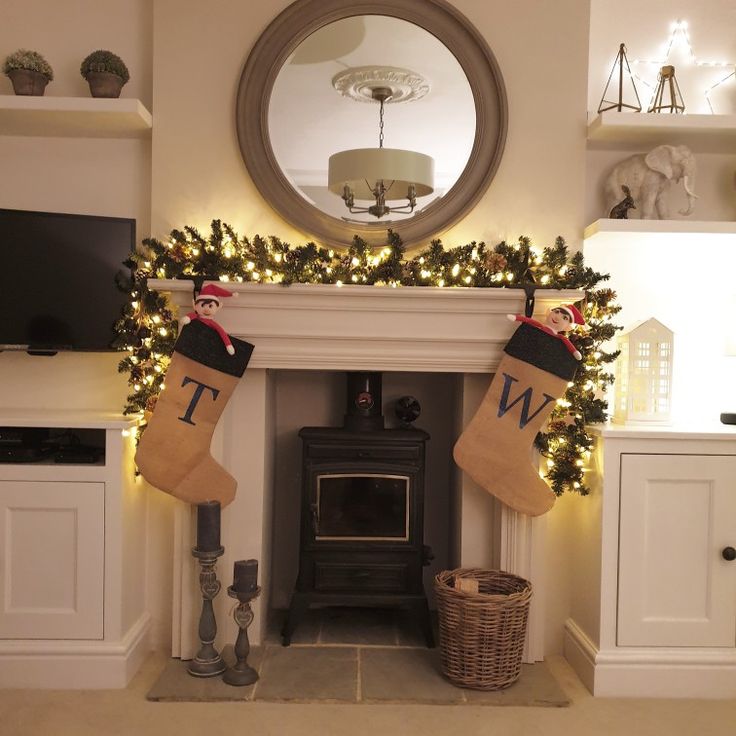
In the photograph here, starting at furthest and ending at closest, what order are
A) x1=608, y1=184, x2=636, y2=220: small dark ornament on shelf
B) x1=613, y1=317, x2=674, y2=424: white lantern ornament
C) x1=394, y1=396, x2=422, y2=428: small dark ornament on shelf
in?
x1=394, y1=396, x2=422, y2=428: small dark ornament on shelf
x1=608, y1=184, x2=636, y2=220: small dark ornament on shelf
x1=613, y1=317, x2=674, y2=424: white lantern ornament

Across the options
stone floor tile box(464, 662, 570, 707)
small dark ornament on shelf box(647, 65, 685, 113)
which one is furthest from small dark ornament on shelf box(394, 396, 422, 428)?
small dark ornament on shelf box(647, 65, 685, 113)

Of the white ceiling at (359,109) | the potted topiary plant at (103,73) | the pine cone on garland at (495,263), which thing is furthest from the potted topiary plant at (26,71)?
the pine cone on garland at (495,263)

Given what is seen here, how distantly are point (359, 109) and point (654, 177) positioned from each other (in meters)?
1.05

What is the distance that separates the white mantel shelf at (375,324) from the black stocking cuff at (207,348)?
3.0 inches

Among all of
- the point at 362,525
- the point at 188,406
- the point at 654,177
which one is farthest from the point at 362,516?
the point at 654,177

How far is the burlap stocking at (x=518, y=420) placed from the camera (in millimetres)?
2285

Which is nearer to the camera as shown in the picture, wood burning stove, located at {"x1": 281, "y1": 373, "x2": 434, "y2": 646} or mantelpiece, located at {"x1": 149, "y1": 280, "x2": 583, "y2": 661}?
mantelpiece, located at {"x1": 149, "y1": 280, "x2": 583, "y2": 661}

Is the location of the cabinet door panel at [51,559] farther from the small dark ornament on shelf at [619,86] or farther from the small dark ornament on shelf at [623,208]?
the small dark ornament on shelf at [619,86]

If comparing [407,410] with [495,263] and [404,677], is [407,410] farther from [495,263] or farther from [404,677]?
[404,677]

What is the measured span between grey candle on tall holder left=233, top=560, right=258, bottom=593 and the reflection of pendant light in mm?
1224

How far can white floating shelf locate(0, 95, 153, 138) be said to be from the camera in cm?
241

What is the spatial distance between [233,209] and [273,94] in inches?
16.4

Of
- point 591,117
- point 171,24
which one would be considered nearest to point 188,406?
point 171,24

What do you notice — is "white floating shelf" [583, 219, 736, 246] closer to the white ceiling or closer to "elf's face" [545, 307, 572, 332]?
"elf's face" [545, 307, 572, 332]
